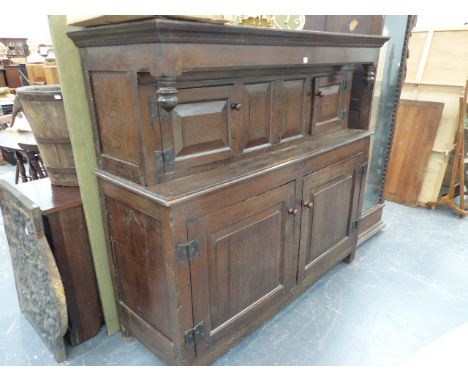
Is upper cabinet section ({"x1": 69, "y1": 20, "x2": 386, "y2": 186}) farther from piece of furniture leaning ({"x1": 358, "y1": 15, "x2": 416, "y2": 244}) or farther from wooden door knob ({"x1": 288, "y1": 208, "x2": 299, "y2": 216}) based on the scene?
piece of furniture leaning ({"x1": 358, "y1": 15, "x2": 416, "y2": 244})

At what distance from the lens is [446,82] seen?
3320 mm

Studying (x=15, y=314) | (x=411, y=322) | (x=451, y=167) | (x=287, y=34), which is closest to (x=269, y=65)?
(x=287, y=34)

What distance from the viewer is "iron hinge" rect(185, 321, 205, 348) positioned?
151 centimetres

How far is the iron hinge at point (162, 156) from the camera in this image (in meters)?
1.35

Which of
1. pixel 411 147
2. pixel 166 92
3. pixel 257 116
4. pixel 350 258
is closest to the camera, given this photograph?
pixel 166 92

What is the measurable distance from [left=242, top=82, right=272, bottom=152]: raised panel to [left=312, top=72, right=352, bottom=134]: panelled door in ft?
1.35

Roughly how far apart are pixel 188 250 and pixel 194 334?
0.42m

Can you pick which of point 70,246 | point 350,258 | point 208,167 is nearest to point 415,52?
point 350,258

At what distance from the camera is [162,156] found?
53.8 inches

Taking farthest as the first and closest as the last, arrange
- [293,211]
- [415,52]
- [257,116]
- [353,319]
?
[415,52]
[353,319]
[293,211]
[257,116]

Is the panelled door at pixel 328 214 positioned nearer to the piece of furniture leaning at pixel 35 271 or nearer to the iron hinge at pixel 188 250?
the iron hinge at pixel 188 250

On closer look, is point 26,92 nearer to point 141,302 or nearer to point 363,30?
point 141,302

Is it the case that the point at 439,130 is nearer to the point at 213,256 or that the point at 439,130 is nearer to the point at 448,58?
the point at 448,58
